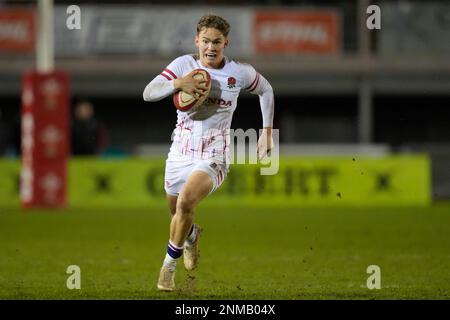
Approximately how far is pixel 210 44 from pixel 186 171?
1.05 metres

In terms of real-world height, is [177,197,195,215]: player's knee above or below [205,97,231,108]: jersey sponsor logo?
below

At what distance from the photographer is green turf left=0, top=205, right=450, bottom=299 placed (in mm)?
8953

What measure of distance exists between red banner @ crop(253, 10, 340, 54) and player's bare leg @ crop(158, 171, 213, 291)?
21155 mm

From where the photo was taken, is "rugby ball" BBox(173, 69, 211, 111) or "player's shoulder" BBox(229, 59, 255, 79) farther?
"player's shoulder" BBox(229, 59, 255, 79)

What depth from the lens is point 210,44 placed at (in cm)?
834

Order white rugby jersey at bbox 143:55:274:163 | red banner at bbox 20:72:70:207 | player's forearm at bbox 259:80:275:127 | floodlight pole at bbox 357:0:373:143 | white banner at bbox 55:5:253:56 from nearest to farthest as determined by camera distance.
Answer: white rugby jersey at bbox 143:55:274:163
player's forearm at bbox 259:80:275:127
red banner at bbox 20:72:70:207
white banner at bbox 55:5:253:56
floodlight pole at bbox 357:0:373:143

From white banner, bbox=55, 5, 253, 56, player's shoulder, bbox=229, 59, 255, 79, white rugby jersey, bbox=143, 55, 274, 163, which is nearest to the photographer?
white rugby jersey, bbox=143, 55, 274, 163

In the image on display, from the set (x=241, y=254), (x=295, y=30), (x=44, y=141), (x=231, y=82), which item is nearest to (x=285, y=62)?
(x=295, y=30)

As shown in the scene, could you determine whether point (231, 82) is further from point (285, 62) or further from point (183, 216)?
point (285, 62)

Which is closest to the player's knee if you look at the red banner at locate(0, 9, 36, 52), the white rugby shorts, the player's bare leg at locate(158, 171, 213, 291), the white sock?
the player's bare leg at locate(158, 171, 213, 291)

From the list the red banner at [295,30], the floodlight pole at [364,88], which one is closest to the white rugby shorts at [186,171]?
the red banner at [295,30]

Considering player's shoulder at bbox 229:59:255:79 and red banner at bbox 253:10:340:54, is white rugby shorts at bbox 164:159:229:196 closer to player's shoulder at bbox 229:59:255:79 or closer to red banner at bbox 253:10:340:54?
player's shoulder at bbox 229:59:255:79

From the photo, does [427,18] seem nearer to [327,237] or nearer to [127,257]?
[327,237]
